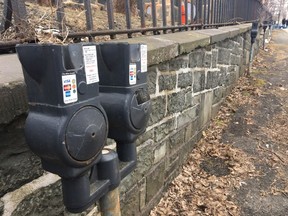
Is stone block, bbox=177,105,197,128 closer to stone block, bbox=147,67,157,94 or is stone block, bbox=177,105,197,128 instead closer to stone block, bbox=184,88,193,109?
stone block, bbox=184,88,193,109

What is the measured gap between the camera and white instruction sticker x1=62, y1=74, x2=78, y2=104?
90 centimetres

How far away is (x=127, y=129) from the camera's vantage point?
1208 mm

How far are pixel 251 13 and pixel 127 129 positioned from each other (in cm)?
967

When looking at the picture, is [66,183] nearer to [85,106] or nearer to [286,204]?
[85,106]

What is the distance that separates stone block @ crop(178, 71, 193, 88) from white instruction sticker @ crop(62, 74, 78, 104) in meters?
2.07

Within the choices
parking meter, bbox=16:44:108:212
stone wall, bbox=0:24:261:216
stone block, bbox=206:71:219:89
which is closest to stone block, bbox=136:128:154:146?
stone wall, bbox=0:24:261:216

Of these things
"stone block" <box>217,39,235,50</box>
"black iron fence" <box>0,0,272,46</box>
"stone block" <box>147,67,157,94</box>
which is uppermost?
"black iron fence" <box>0,0,272,46</box>

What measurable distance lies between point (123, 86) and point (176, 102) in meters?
1.81

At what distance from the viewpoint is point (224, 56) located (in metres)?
4.85

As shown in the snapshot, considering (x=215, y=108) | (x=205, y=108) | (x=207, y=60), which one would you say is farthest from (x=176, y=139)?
(x=215, y=108)

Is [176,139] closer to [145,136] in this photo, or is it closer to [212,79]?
[145,136]

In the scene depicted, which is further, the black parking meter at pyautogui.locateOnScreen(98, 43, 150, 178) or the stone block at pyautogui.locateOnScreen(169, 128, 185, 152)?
the stone block at pyautogui.locateOnScreen(169, 128, 185, 152)

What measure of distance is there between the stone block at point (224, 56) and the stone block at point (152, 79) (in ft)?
7.90

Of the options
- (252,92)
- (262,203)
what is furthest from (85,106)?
(252,92)
